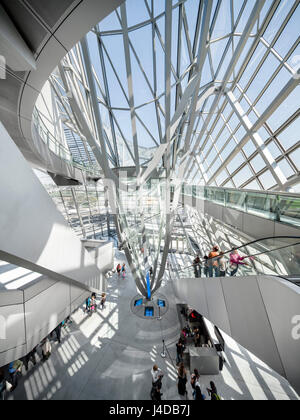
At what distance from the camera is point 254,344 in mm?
3600

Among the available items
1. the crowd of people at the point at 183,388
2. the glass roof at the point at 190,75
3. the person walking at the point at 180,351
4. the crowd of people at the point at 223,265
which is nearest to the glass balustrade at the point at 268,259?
the crowd of people at the point at 223,265

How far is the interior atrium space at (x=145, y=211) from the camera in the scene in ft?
10.5

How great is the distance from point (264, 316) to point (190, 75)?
14208 millimetres

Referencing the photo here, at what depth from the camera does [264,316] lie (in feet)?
10.8

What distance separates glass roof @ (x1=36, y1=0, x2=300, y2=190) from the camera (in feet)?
25.5

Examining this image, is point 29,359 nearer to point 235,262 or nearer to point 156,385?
point 156,385

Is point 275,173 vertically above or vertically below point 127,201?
above

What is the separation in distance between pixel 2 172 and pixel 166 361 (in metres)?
11.6

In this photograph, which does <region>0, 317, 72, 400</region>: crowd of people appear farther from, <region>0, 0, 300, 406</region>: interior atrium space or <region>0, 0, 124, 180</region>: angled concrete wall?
<region>0, 0, 124, 180</region>: angled concrete wall

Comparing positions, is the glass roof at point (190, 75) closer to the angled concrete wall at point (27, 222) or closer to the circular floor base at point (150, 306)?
the angled concrete wall at point (27, 222)

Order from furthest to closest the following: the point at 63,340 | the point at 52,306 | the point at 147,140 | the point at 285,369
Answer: the point at 147,140 → the point at 63,340 → the point at 52,306 → the point at 285,369

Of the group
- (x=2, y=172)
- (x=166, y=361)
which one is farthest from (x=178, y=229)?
(x=2, y=172)

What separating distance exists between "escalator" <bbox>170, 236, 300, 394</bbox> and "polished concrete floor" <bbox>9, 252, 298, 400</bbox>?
5975mm

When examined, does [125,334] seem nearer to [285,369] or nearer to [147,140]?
[285,369]
